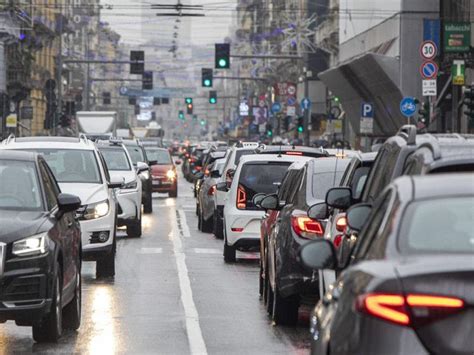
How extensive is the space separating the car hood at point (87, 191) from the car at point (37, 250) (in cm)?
512

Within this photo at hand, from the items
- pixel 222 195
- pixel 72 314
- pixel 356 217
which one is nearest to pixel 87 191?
pixel 72 314

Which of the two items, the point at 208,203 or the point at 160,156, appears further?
the point at 160,156

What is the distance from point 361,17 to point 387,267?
81.8 metres

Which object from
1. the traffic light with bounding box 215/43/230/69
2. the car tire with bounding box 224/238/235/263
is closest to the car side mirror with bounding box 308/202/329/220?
the car tire with bounding box 224/238/235/263

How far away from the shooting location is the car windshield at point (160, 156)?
5119cm

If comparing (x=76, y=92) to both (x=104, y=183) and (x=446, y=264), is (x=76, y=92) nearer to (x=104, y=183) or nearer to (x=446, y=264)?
(x=104, y=183)

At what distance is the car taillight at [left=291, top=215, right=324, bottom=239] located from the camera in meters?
14.1

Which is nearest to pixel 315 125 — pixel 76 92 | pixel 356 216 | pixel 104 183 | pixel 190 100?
pixel 190 100

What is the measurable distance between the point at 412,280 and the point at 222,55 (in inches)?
2304

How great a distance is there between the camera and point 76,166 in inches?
799

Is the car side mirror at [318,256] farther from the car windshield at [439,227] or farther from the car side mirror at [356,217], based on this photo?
the car side mirror at [356,217]

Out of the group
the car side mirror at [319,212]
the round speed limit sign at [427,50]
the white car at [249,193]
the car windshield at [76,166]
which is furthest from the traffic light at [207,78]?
the car side mirror at [319,212]

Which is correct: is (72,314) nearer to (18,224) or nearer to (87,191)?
(18,224)

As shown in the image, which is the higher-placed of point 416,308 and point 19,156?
point 19,156
